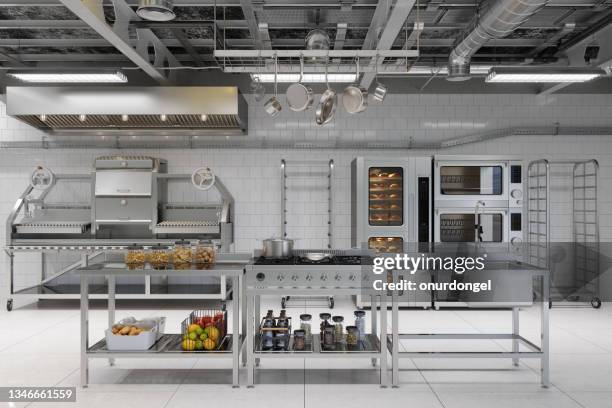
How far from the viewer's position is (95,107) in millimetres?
6852

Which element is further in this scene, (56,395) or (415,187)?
(415,187)

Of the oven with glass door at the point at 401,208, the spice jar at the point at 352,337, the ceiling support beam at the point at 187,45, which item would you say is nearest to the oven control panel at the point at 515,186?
the oven with glass door at the point at 401,208

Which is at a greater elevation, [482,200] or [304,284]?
[482,200]

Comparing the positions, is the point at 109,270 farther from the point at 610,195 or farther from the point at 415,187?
the point at 610,195

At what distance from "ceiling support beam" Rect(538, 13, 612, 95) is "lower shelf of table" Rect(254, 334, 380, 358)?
4.08 meters

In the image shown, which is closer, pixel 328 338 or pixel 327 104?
pixel 328 338

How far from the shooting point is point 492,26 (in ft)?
15.0

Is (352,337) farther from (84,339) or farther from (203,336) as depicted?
(84,339)

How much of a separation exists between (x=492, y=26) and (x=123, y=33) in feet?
11.0

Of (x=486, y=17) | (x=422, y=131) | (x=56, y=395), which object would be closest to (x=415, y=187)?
(x=422, y=131)

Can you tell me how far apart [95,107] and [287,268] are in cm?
417

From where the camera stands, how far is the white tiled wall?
307 inches

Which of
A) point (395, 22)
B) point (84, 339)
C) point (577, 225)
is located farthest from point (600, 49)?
point (84, 339)

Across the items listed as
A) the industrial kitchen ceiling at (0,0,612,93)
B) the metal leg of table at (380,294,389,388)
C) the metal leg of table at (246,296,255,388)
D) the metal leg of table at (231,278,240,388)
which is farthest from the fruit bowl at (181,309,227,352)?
the industrial kitchen ceiling at (0,0,612,93)
